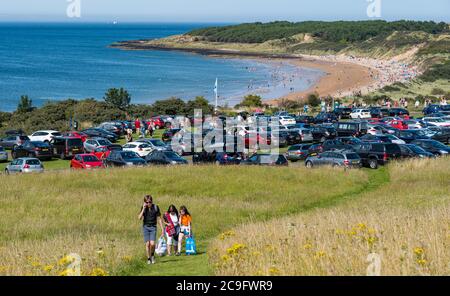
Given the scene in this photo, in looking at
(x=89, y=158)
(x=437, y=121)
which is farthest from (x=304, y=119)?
(x=89, y=158)

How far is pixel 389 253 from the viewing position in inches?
565

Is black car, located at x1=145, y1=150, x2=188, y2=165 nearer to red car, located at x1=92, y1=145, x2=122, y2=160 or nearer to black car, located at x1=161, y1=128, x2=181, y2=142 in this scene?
red car, located at x1=92, y1=145, x2=122, y2=160

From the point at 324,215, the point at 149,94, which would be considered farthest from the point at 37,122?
the point at 324,215

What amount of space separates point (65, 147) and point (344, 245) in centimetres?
3354

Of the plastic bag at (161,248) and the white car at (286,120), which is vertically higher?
the plastic bag at (161,248)

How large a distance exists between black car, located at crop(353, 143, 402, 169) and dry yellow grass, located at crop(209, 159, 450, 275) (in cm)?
1562

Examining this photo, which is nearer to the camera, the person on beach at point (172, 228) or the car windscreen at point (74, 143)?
the person on beach at point (172, 228)

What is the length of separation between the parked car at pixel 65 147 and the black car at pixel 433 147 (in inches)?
813

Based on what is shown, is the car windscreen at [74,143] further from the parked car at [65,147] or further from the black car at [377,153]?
the black car at [377,153]

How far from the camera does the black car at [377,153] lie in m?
39.2

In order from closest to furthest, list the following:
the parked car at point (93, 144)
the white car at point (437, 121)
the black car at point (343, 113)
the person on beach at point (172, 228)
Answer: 1. the person on beach at point (172, 228)
2. the parked car at point (93, 144)
3. the white car at point (437, 121)
4. the black car at point (343, 113)

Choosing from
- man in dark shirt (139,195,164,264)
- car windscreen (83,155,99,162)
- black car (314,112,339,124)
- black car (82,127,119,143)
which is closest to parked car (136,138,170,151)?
car windscreen (83,155,99,162)

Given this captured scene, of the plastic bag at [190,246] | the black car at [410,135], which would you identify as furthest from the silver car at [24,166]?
the black car at [410,135]

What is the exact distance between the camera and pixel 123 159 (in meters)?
40.4
